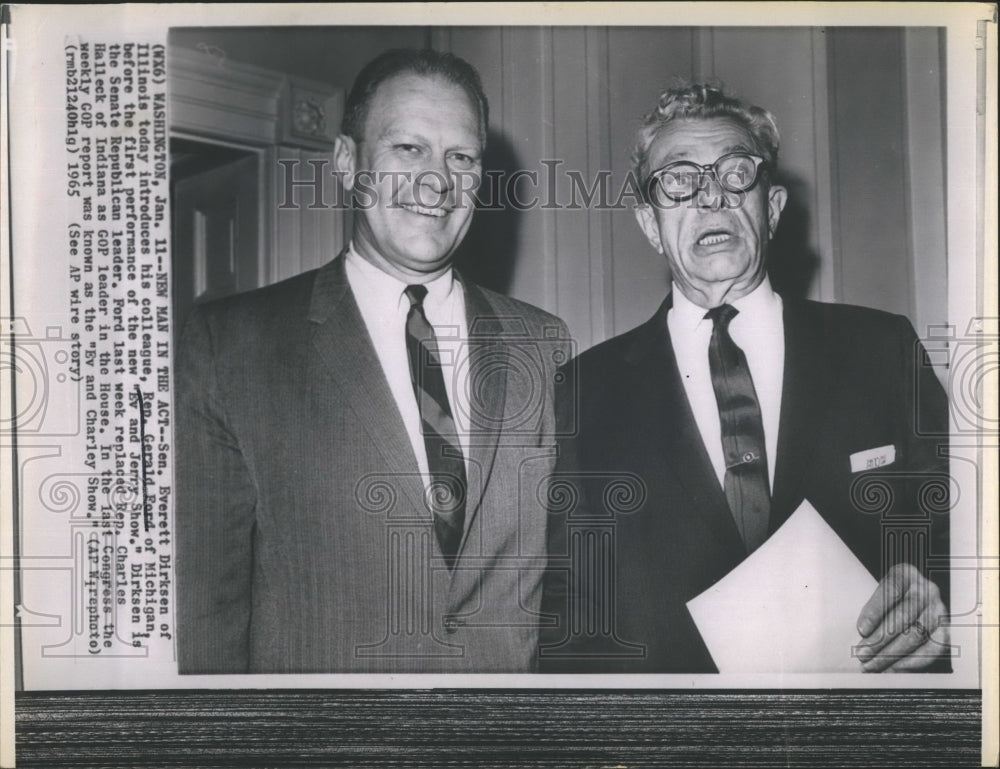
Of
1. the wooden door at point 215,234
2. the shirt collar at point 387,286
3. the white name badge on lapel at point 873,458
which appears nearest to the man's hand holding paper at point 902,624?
the white name badge on lapel at point 873,458

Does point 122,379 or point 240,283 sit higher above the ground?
point 240,283

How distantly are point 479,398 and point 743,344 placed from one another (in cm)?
49

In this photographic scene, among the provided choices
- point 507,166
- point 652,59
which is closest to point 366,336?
point 507,166

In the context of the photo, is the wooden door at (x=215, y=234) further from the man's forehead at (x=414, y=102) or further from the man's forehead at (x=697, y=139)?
the man's forehead at (x=697, y=139)

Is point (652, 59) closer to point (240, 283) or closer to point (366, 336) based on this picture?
point (366, 336)

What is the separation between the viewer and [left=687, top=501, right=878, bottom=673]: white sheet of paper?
1792 millimetres

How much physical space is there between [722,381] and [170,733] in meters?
1.16

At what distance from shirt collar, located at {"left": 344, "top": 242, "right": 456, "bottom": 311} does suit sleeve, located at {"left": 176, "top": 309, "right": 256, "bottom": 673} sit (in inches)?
11.3

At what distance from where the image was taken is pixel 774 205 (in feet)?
5.94

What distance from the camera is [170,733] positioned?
178 centimetres

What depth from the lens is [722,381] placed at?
→ 1812 mm

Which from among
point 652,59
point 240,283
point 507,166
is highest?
point 652,59

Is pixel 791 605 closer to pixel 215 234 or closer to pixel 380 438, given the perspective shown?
pixel 380 438

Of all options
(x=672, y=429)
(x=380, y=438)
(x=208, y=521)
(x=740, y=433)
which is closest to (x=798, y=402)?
(x=740, y=433)
